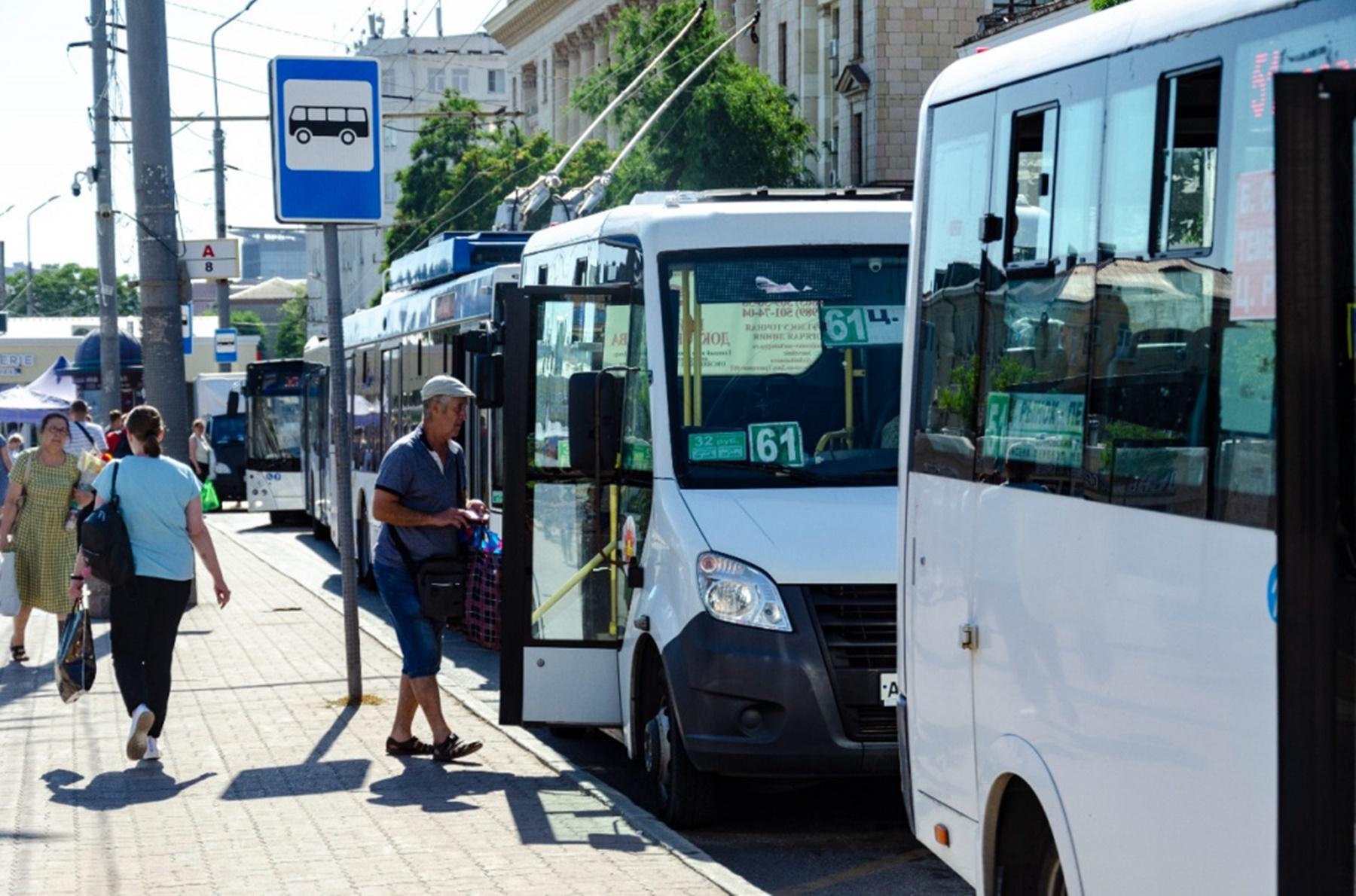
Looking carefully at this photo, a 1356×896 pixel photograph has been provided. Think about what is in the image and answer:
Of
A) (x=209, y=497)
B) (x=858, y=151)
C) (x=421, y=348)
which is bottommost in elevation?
(x=209, y=497)

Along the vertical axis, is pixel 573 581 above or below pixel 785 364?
below

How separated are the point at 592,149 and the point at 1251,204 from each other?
4800 centimetres

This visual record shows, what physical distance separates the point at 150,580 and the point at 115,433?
1584 centimetres

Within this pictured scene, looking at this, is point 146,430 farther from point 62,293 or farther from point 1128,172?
point 62,293

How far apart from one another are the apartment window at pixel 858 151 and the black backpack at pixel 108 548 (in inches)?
1652

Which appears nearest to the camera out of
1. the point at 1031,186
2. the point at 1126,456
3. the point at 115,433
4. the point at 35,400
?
the point at 1126,456

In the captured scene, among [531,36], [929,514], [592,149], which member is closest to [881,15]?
[592,149]

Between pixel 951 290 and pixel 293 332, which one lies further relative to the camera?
pixel 293 332

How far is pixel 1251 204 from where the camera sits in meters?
3.84

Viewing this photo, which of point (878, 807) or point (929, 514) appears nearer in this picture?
point (929, 514)

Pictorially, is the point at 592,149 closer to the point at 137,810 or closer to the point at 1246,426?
the point at 137,810

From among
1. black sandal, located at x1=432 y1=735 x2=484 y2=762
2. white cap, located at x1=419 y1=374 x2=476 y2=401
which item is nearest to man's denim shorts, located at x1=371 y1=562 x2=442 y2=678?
black sandal, located at x1=432 y1=735 x2=484 y2=762

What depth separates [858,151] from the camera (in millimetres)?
51312

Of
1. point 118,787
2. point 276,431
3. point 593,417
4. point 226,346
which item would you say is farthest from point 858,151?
point 118,787
